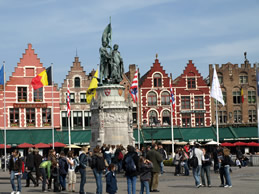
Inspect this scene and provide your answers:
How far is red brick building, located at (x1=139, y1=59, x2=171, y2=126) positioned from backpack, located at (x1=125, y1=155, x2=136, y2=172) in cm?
4632

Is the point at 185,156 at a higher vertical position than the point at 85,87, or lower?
lower

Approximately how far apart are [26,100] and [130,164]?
44941 mm

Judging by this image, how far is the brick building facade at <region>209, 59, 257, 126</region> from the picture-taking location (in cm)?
6662

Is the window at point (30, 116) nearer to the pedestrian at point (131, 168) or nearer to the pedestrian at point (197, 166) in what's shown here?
the pedestrian at point (197, 166)

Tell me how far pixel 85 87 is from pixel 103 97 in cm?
2741

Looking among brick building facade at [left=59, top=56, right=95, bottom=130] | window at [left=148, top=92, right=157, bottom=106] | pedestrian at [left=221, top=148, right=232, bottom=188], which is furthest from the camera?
window at [left=148, top=92, right=157, bottom=106]

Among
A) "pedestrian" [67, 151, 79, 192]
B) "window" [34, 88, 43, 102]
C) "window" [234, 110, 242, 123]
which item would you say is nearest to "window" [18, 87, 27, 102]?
"window" [34, 88, 43, 102]

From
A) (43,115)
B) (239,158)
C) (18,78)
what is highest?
(18,78)

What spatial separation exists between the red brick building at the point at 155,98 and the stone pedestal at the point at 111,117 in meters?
28.1

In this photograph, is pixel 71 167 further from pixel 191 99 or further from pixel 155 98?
pixel 191 99

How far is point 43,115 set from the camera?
201ft

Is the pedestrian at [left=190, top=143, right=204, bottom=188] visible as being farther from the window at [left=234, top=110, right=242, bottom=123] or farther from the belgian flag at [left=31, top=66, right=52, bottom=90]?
the window at [left=234, top=110, right=242, bottom=123]

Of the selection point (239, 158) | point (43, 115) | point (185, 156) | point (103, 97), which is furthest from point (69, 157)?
point (43, 115)

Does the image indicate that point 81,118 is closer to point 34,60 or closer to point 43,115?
point 43,115
